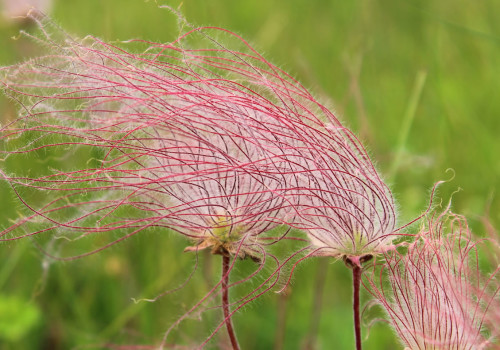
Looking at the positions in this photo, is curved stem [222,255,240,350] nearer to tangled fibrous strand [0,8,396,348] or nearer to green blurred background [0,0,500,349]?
tangled fibrous strand [0,8,396,348]

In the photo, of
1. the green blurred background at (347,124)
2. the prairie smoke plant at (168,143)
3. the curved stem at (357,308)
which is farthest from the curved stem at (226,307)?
the green blurred background at (347,124)

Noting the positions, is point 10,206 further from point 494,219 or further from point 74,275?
point 494,219

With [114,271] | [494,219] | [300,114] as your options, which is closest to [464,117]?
[494,219]

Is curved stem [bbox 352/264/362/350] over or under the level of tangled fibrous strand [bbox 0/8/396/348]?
under

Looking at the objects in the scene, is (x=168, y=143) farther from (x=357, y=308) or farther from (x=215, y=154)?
(x=357, y=308)

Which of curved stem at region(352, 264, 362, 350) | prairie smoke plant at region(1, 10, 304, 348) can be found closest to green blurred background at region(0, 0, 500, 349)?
prairie smoke plant at region(1, 10, 304, 348)

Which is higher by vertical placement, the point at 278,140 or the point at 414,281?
the point at 278,140
